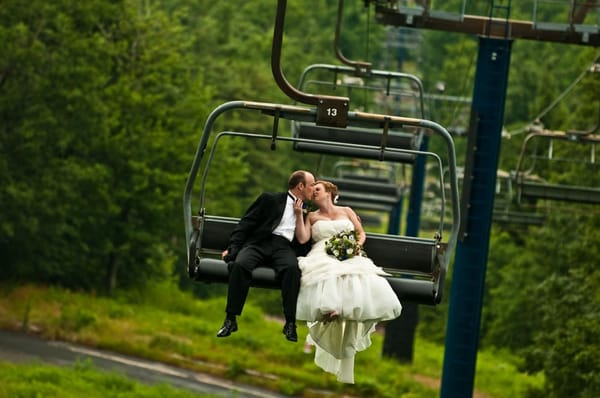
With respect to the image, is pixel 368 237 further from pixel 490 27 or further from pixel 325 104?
pixel 490 27

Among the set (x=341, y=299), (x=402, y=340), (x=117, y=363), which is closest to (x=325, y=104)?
(x=341, y=299)

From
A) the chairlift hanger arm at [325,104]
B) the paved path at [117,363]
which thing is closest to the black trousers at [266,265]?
the chairlift hanger arm at [325,104]

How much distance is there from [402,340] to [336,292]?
76.6 ft

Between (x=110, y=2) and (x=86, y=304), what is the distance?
7833 mm

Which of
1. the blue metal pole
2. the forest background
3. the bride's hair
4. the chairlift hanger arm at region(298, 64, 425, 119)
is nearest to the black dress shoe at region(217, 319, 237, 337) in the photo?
the bride's hair

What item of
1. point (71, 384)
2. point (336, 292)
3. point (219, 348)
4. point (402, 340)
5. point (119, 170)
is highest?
point (336, 292)

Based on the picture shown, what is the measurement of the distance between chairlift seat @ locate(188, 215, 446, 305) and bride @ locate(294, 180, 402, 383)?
0.20 meters

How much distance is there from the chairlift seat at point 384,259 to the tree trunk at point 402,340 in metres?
21.9

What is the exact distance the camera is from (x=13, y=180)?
34.3 m

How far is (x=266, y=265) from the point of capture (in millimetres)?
10211

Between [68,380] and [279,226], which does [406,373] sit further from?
[279,226]

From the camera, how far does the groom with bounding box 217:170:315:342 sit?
9922 millimetres

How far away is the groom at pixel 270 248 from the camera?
9.92 metres

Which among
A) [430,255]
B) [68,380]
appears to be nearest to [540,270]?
[68,380]
